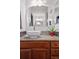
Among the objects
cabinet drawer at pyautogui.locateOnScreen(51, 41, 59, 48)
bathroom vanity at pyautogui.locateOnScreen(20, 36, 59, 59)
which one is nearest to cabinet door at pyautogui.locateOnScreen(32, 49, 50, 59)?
bathroom vanity at pyautogui.locateOnScreen(20, 36, 59, 59)

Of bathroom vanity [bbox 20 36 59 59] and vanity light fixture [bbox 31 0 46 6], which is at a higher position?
vanity light fixture [bbox 31 0 46 6]

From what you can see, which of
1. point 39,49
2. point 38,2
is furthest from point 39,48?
point 38,2

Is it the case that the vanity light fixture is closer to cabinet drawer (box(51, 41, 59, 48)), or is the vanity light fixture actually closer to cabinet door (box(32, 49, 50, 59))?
cabinet drawer (box(51, 41, 59, 48))

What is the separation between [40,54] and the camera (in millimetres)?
2488

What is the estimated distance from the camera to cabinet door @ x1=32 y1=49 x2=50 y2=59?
8.11 ft

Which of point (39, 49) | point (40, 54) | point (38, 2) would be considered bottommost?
point (40, 54)

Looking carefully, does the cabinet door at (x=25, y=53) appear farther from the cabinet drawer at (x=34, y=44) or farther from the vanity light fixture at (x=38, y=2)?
the vanity light fixture at (x=38, y=2)

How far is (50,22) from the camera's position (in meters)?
3.24

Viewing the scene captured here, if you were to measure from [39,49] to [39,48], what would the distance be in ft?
0.06

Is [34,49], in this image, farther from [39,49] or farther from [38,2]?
[38,2]
